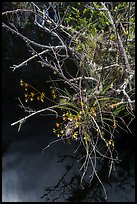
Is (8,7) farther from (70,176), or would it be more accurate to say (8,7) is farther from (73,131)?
(70,176)

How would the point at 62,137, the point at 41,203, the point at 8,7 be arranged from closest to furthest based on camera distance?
Answer: 1. the point at 41,203
2. the point at 62,137
3. the point at 8,7

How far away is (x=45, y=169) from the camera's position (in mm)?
2352

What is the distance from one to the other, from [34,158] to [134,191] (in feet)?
3.16

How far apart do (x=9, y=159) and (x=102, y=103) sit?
41.4 inches

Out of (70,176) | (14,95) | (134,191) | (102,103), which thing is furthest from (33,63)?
(134,191)

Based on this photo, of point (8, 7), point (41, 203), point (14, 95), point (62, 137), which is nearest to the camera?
point (41, 203)

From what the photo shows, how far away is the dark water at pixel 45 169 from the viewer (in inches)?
83.2

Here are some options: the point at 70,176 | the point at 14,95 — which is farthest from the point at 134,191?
the point at 14,95

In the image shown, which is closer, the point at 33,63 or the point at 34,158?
the point at 34,158

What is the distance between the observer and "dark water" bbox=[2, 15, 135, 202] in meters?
2.11

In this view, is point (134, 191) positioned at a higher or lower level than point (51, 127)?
lower

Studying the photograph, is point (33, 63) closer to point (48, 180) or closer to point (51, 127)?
point (51, 127)

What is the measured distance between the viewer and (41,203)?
2068 mm

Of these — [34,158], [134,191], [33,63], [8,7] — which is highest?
[8,7]
